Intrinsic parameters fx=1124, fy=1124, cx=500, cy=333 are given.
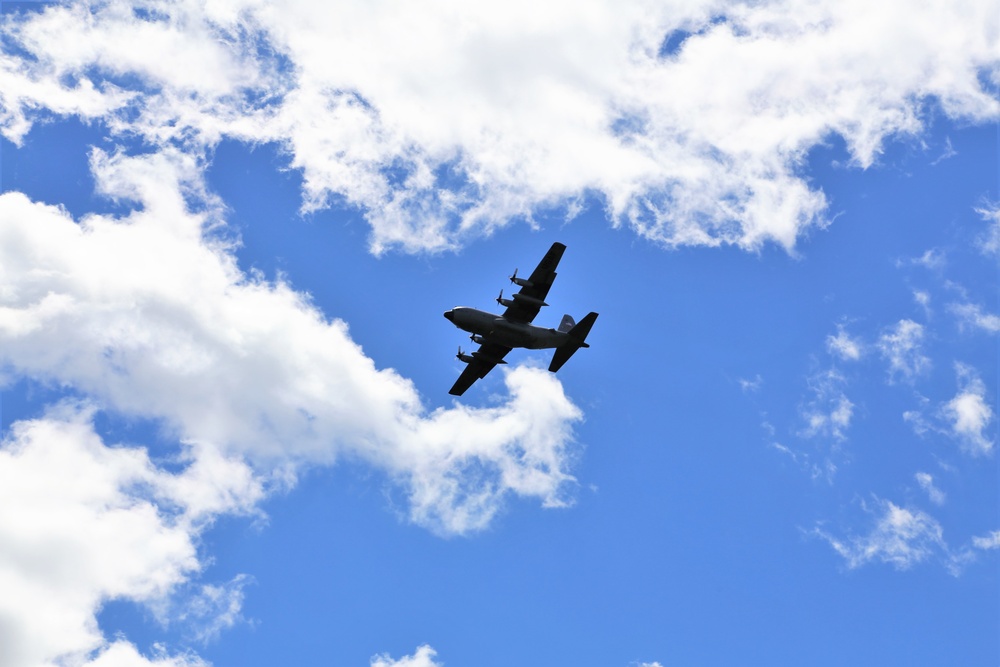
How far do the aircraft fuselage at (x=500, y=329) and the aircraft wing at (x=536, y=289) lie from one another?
30.4 inches

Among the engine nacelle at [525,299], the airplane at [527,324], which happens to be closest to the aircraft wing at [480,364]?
the airplane at [527,324]

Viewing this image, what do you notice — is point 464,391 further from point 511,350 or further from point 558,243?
point 558,243

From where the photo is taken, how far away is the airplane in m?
93.6

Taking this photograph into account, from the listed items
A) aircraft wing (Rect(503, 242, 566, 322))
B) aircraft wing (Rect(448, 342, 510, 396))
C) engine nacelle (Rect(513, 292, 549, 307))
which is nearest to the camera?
aircraft wing (Rect(503, 242, 566, 322))

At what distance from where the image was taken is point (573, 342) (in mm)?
97562

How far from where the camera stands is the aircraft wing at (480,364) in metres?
101

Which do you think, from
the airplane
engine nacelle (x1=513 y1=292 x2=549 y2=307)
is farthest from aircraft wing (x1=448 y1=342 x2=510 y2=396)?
engine nacelle (x1=513 y1=292 x2=549 y2=307)

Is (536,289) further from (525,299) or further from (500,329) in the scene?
(500,329)

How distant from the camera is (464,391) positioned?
104250 millimetres

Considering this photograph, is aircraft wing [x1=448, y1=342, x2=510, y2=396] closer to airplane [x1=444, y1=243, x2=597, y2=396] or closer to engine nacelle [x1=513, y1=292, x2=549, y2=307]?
airplane [x1=444, y1=243, x2=597, y2=396]

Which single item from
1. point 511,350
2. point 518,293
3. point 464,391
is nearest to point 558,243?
point 518,293

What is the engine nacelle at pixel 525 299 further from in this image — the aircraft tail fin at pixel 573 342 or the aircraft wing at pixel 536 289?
the aircraft tail fin at pixel 573 342

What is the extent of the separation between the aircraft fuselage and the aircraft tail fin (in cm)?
70

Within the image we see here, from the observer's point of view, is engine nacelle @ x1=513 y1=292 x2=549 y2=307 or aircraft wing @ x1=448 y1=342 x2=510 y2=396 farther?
aircraft wing @ x1=448 y1=342 x2=510 y2=396
